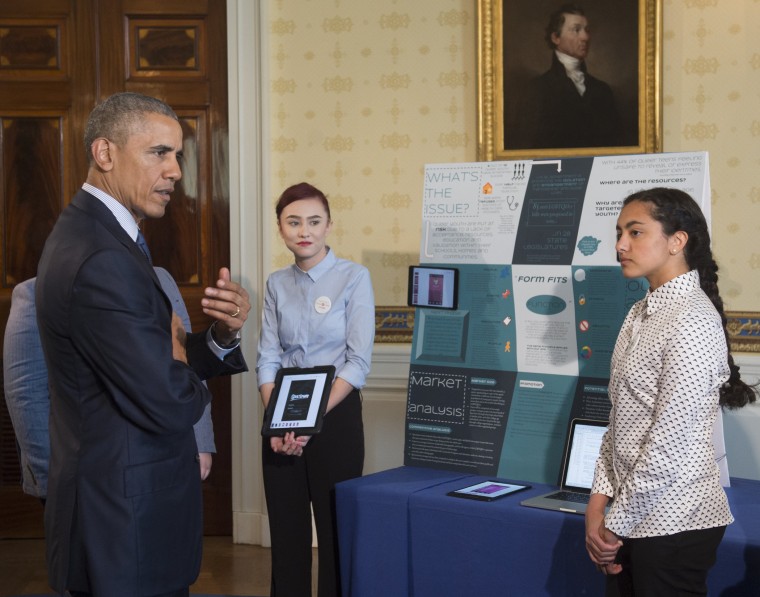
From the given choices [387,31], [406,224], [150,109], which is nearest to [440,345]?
[406,224]

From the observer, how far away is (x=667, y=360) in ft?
6.45

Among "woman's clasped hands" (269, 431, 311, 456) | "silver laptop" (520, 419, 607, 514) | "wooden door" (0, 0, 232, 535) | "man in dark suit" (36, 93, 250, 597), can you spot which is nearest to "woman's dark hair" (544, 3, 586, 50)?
"wooden door" (0, 0, 232, 535)

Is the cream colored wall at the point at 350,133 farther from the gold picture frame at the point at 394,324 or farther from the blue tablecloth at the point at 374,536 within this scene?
the blue tablecloth at the point at 374,536

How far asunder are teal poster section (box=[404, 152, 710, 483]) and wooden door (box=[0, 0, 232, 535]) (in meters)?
1.73

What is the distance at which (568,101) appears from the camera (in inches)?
164

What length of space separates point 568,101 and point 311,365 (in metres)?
1.93

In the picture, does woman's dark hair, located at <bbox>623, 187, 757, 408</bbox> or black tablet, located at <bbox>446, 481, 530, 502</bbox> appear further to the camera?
black tablet, located at <bbox>446, 481, 530, 502</bbox>

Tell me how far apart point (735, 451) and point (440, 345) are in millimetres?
1565

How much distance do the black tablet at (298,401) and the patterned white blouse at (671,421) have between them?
1.12 m

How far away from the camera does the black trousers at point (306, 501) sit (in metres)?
3.02

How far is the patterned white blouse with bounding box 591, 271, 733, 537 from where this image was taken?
194cm

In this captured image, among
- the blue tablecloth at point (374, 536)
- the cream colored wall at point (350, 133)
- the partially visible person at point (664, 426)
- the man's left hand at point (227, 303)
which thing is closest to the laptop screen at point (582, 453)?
the blue tablecloth at point (374, 536)

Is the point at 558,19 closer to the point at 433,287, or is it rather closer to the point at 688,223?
the point at 433,287

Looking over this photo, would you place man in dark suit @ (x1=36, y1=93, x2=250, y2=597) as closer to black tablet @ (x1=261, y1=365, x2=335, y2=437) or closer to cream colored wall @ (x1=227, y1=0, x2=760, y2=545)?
black tablet @ (x1=261, y1=365, x2=335, y2=437)
